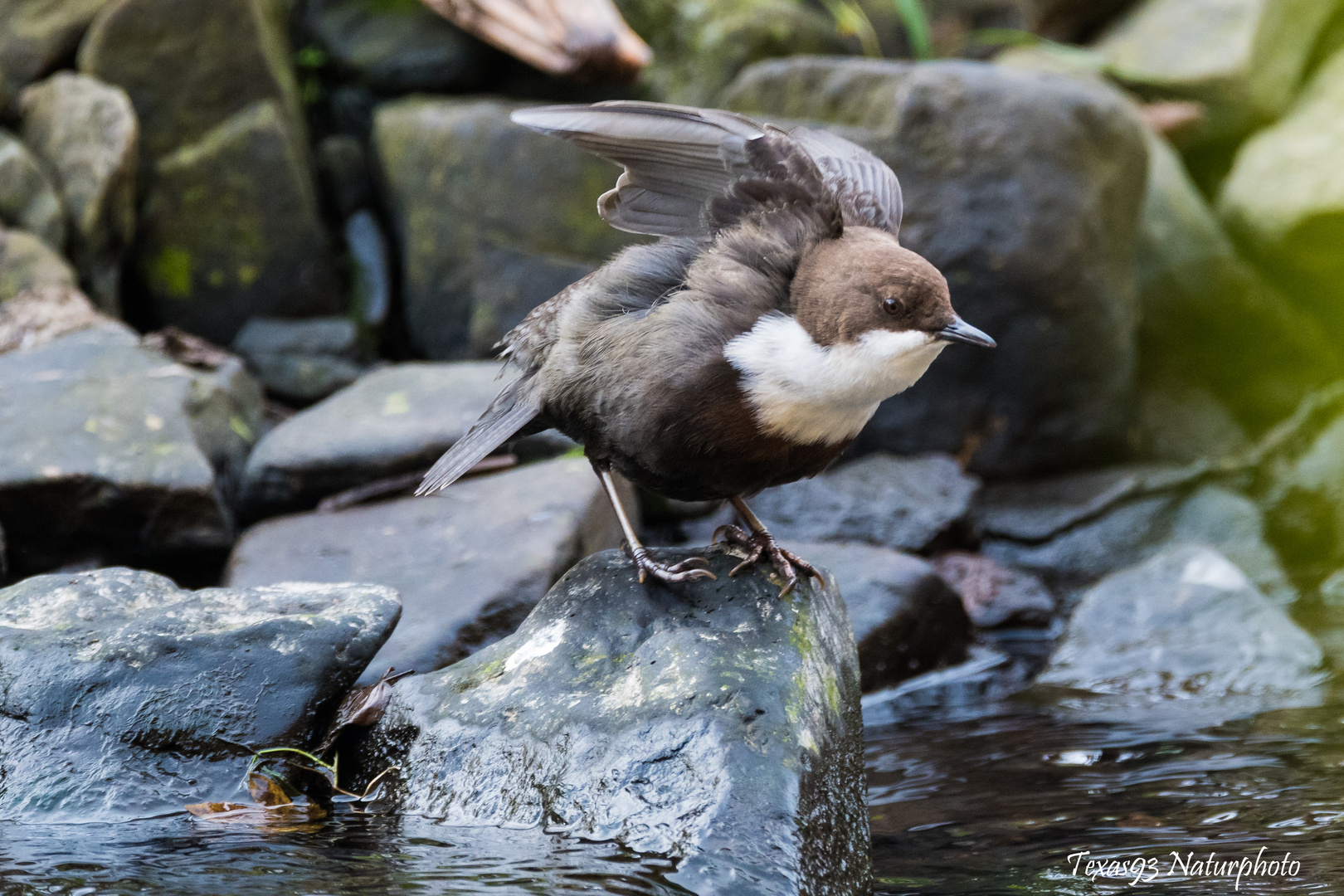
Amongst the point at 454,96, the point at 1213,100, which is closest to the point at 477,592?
the point at 454,96

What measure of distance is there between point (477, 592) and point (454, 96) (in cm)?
409

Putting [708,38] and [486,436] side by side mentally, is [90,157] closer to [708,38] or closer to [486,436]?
[708,38]

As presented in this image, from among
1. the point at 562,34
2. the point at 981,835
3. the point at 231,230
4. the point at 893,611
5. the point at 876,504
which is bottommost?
the point at 876,504

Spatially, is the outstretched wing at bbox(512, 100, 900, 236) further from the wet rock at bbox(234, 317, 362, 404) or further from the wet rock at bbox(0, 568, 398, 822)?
the wet rock at bbox(234, 317, 362, 404)

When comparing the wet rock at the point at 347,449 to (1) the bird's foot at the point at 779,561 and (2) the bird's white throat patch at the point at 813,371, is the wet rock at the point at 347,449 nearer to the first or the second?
(1) the bird's foot at the point at 779,561

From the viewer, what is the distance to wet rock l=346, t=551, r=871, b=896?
255cm

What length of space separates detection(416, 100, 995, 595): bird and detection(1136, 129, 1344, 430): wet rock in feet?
14.4

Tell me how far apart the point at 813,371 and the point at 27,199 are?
4.97 meters

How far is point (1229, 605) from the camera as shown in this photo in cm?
486

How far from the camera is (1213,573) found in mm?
5020

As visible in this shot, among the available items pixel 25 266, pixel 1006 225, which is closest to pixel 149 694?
pixel 25 266

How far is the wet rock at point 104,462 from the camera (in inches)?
177

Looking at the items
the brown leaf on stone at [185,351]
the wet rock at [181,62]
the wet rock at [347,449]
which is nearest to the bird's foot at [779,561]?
the wet rock at [347,449]

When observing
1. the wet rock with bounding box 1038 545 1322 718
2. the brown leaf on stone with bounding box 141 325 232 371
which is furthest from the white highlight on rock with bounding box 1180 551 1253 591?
the brown leaf on stone with bounding box 141 325 232 371
